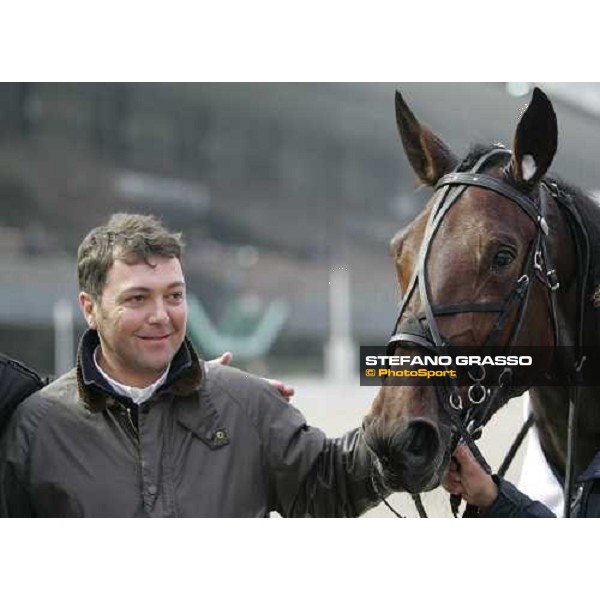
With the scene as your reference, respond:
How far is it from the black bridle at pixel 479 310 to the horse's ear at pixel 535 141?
32 millimetres

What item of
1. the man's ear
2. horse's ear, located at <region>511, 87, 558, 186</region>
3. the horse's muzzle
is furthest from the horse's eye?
the man's ear

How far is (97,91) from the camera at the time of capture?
9.39 metres

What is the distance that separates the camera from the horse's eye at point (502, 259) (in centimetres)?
166

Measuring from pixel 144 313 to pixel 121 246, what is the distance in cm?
12

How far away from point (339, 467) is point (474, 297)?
391mm

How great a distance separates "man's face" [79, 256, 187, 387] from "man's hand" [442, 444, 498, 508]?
0.51 m

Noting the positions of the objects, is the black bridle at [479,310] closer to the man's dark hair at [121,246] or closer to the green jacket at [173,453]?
the green jacket at [173,453]

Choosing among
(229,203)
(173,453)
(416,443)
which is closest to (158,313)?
(173,453)

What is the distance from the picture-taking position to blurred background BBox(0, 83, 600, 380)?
855 centimetres

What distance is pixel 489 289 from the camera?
5.42 feet

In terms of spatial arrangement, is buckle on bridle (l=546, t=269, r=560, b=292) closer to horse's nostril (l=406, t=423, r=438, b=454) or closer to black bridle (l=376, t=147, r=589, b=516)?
black bridle (l=376, t=147, r=589, b=516)

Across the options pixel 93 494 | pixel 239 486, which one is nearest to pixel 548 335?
pixel 239 486

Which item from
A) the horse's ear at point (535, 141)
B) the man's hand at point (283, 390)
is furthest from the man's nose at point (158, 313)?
the horse's ear at point (535, 141)

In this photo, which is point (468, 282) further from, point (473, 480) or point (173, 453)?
point (173, 453)
